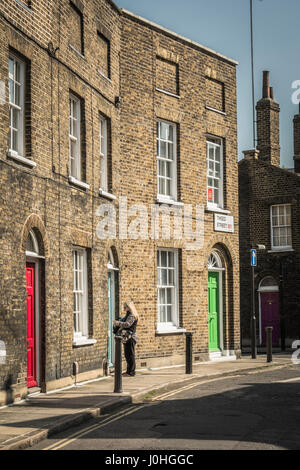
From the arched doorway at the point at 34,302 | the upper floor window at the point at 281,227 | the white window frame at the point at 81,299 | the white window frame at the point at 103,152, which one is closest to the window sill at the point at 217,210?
the white window frame at the point at 103,152

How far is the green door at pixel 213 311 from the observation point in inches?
917

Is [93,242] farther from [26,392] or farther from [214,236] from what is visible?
[214,236]

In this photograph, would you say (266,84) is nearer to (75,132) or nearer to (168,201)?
(168,201)

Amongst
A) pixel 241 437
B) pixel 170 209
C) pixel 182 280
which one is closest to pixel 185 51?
pixel 170 209

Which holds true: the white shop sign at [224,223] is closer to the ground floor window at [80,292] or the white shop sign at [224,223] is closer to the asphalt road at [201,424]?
the ground floor window at [80,292]

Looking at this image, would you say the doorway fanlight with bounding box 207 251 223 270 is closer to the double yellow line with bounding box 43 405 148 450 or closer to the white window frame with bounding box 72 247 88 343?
the white window frame with bounding box 72 247 88 343

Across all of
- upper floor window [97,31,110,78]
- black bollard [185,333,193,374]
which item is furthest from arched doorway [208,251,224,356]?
upper floor window [97,31,110,78]

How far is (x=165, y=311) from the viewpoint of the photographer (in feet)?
70.3

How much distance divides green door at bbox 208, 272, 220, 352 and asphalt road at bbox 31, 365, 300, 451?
7.59m

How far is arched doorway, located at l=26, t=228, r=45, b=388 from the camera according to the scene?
14562mm

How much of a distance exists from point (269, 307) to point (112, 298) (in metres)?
15.4

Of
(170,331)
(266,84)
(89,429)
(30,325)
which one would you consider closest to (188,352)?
(170,331)
